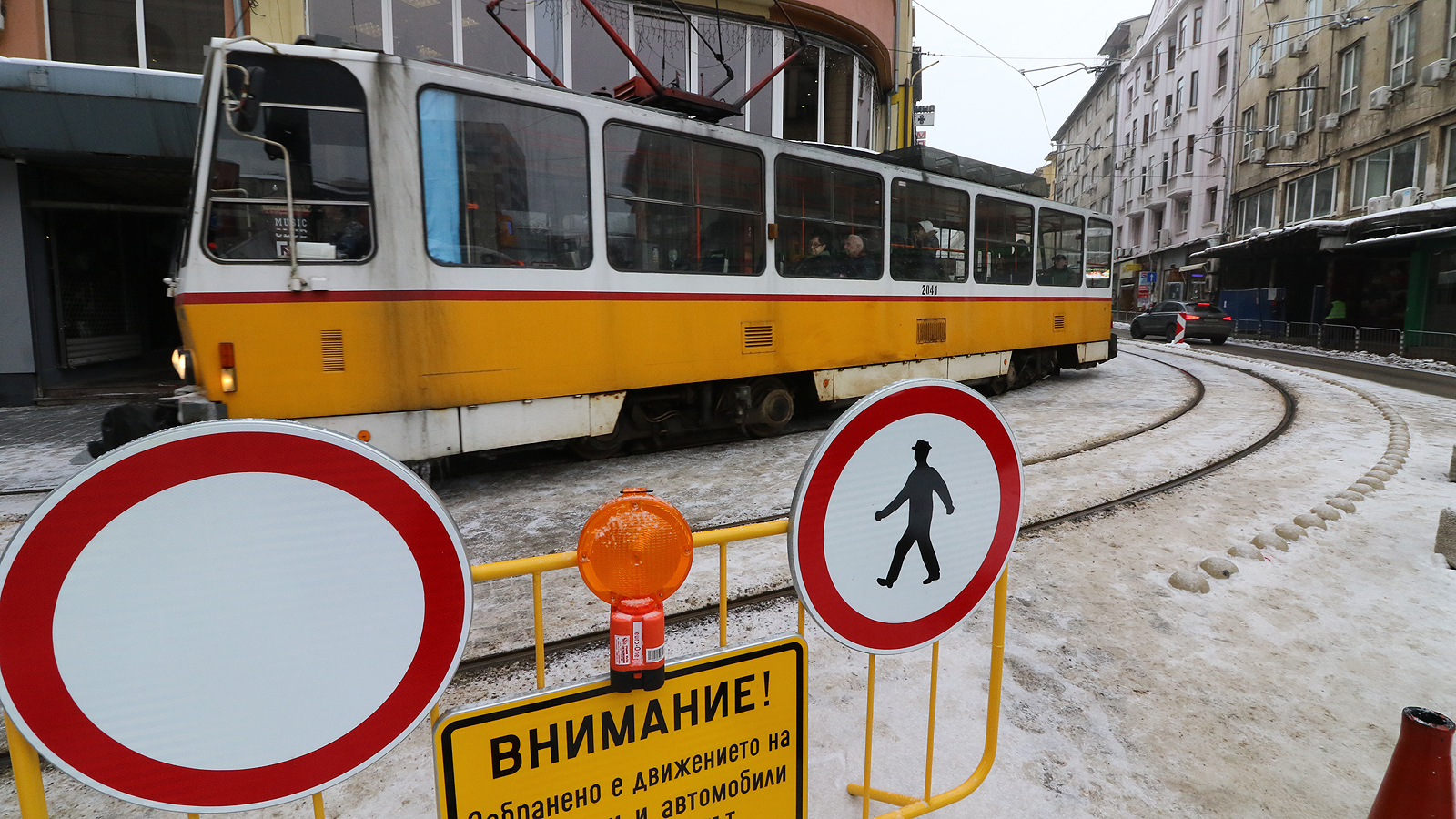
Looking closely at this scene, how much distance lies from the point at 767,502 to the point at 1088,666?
2767 mm

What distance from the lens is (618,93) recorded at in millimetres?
7652

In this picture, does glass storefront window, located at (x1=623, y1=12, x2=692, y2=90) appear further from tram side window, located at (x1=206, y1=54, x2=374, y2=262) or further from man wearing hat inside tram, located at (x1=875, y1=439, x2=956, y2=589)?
man wearing hat inside tram, located at (x1=875, y1=439, x2=956, y2=589)

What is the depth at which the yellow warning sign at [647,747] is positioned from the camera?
1.33 metres

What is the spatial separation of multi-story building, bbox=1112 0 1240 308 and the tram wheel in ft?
109

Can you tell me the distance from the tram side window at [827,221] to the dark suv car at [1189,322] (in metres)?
20.5

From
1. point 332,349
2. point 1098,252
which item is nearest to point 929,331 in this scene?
point 1098,252

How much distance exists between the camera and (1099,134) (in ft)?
184

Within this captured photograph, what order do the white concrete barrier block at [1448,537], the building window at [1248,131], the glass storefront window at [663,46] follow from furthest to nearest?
the building window at [1248,131]
the glass storefront window at [663,46]
the white concrete barrier block at [1448,537]

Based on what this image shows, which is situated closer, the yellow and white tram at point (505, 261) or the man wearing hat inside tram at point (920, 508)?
the man wearing hat inside tram at point (920, 508)

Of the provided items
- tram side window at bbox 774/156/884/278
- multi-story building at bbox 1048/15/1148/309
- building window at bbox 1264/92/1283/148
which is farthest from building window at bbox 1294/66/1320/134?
tram side window at bbox 774/156/884/278

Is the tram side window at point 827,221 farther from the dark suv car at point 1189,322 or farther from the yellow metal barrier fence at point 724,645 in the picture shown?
the dark suv car at point 1189,322

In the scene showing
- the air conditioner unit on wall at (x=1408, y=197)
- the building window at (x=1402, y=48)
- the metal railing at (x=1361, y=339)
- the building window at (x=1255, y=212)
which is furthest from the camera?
the building window at (x=1255, y=212)

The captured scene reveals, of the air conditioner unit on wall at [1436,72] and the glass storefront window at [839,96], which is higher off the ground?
the air conditioner unit on wall at [1436,72]

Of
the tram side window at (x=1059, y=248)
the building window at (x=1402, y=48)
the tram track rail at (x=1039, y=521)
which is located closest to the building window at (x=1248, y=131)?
the building window at (x=1402, y=48)
